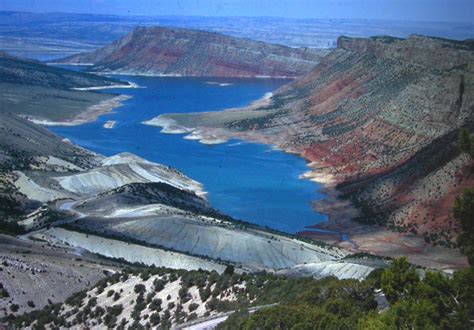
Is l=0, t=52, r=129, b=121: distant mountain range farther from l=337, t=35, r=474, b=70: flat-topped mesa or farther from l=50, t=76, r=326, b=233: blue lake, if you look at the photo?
l=337, t=35, r=474, b=70: flat-topped mesa

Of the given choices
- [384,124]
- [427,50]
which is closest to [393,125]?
[384,124]

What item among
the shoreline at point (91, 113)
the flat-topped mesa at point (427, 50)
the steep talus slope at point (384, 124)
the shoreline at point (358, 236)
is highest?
the flat-topped mesa at point (427, 50)

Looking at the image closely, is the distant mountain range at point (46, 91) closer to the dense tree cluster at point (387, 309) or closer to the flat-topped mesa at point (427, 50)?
the flat-topped mesa at point (427, 50)

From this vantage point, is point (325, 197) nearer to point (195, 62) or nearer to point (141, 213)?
point (141, 213)

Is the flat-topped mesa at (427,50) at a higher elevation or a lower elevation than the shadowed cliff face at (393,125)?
higher

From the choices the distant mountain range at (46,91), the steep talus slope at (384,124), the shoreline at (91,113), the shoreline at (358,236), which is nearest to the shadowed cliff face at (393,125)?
the steep talus slope at (384,124)

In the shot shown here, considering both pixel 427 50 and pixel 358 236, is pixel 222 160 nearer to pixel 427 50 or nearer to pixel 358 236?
pixel 427 50

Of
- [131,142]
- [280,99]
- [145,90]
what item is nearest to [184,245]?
[131,142]
